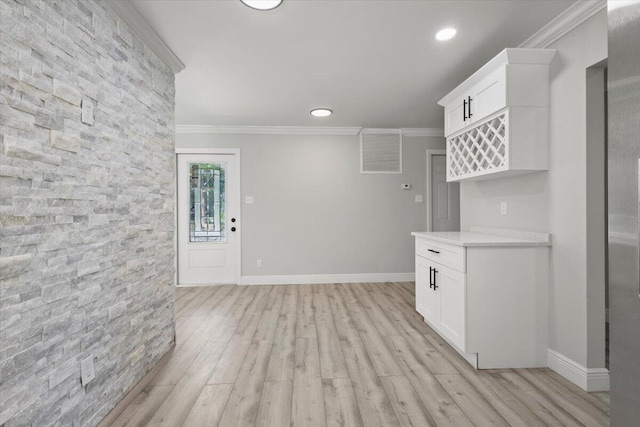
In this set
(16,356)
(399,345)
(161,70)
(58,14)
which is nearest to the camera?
(16,356)

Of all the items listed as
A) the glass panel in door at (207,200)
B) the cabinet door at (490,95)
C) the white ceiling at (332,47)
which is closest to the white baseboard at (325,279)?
the glass panel in door at (207,200)

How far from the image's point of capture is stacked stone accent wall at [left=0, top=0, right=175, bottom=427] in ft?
4.00

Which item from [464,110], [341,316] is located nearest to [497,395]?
[341,316]

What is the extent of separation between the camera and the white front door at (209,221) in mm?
4770

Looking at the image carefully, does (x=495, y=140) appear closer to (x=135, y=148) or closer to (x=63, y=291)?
(x=135, y=148)

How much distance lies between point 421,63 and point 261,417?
113 inches

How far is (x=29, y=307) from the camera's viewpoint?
128cm

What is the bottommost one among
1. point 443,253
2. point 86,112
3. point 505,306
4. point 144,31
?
point 505,306

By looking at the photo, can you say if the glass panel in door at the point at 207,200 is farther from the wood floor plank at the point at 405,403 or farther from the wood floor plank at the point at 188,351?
the wood floor plank at the point at 405,403

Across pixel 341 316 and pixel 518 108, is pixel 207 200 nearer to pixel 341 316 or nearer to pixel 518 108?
pixel 341 316

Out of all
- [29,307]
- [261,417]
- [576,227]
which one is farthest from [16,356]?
[576,227]

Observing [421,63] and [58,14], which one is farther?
[421,63]

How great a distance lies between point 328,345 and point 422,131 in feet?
12.0

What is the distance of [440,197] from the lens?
502 centimetres
